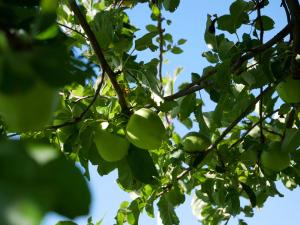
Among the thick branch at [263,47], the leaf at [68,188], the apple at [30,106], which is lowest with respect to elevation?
the leaf at [68,188]

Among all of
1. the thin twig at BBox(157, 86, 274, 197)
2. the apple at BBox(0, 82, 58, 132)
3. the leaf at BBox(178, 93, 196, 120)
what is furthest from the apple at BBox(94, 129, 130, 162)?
the apple at BBox(0, 82, 58, 132)

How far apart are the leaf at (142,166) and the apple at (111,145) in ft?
0.14

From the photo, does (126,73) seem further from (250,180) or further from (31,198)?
(31,198)

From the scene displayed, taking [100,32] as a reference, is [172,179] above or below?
below

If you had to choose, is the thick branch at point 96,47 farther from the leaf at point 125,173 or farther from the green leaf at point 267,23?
the green leaf at point 267,23

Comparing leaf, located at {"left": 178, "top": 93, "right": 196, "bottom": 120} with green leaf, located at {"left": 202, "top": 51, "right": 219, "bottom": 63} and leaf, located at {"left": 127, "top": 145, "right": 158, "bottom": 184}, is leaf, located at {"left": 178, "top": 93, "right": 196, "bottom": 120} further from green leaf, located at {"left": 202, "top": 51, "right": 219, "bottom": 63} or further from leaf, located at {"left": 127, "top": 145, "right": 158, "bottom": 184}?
leaf, located at {"left": 127, "top": 145, "right": 158, "bottom": 184}

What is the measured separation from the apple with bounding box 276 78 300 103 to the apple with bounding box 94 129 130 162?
74 centimetres

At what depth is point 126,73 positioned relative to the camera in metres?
2.39

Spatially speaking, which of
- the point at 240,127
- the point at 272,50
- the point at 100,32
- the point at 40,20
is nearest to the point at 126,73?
the point at 100,32

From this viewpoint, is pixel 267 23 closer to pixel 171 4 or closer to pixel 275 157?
pixel 171 4

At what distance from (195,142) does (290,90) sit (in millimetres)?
595

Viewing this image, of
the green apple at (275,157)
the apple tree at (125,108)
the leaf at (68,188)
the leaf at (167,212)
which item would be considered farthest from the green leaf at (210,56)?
the leaf at (68,188)

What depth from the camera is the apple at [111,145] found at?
2008 mm

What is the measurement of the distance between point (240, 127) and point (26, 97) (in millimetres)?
2649
